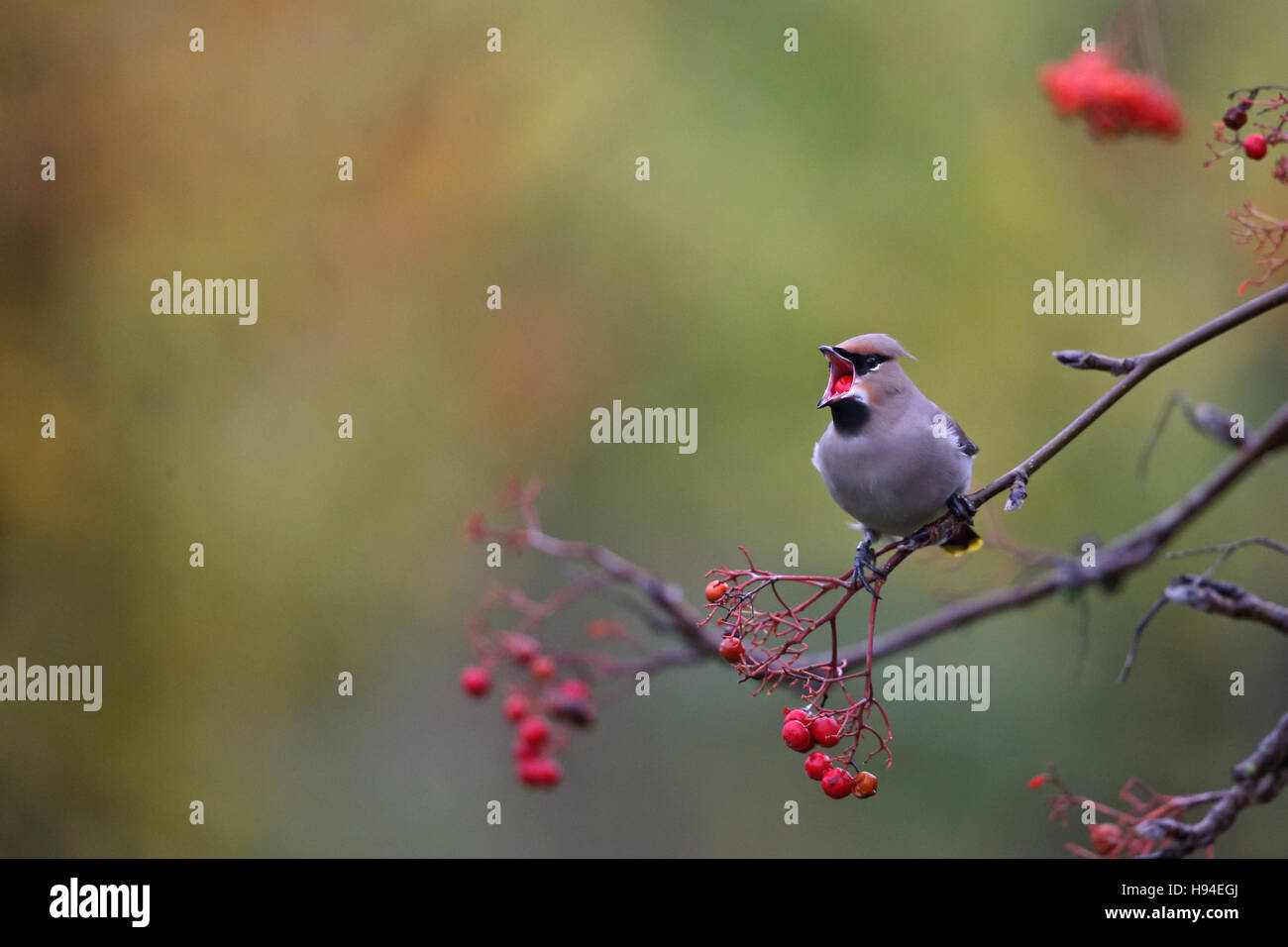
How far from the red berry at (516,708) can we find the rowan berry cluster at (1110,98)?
2720 millimetres

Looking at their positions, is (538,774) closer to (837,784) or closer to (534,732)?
(534,732)

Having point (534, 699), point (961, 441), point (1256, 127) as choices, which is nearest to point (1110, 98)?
point (961, 441)

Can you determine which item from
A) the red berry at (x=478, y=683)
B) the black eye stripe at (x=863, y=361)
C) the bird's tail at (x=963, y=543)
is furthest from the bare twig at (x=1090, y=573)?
the red berry at (x=478, y=683)

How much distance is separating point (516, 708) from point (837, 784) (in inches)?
68.1

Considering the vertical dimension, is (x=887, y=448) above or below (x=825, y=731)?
above

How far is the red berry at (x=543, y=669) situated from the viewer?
375cm

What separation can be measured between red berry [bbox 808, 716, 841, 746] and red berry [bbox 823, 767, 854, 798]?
7cm

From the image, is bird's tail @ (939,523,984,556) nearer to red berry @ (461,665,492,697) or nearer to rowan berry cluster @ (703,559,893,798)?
rowan berry cluster @ (703,559,893,798)

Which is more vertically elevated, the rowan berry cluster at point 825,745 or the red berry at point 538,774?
the rowan berry cluster at point 825,745

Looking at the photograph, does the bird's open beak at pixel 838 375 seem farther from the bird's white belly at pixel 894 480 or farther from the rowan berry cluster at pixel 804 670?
the rowan berry cluster at pixel 804 670

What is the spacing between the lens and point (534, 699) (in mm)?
3912

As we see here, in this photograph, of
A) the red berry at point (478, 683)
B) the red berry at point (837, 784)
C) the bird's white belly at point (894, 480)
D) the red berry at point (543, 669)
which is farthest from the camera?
the red berry at point (478, 683)

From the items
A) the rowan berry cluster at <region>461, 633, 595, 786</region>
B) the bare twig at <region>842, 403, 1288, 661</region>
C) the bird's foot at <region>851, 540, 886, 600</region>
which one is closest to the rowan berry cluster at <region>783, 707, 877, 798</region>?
the bird's foot at <region>851, 540, 886, 600</region>
